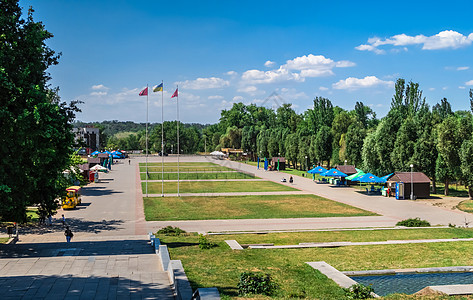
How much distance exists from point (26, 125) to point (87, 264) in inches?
227

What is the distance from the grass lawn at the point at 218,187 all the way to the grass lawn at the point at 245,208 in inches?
240

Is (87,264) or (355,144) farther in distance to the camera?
(355,144)

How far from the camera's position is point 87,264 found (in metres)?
15.9

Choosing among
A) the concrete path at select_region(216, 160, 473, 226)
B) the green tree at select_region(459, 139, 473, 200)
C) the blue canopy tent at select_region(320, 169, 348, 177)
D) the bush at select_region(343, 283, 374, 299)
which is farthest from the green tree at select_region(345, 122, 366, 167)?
the bush at select_region(343, 283, 374, 299)

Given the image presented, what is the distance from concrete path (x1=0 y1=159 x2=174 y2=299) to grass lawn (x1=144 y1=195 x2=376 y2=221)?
3.97 meters

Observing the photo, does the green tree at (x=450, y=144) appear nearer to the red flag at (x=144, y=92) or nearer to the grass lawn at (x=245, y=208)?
the grass lawn at (x=245, y=208)

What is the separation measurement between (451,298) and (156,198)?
34.5 metres

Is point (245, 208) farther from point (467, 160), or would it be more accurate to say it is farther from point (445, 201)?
point (467, 160)

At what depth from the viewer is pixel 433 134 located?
47938mm

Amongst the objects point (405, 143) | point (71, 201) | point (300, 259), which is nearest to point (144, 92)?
point (71, 201)

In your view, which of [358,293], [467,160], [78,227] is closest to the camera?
[358,293]

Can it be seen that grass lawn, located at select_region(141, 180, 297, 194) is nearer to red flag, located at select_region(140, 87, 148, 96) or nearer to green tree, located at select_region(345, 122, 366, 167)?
red flag, located at select_region(140, 87, 148, 96)

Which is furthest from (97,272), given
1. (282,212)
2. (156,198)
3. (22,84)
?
(156,198)

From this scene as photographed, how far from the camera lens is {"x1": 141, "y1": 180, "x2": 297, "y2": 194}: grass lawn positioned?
50625mm
